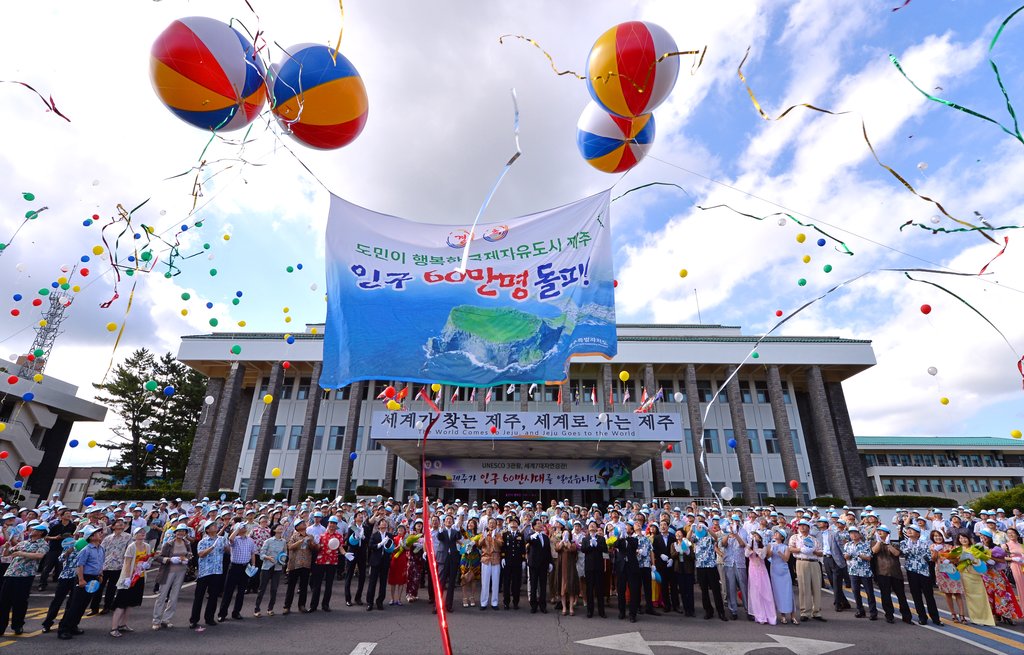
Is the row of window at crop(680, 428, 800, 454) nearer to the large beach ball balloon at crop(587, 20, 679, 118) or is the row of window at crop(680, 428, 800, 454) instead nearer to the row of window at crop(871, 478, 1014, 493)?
the row of window at crop(871, 478, 1014, 493)

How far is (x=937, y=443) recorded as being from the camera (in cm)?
5491

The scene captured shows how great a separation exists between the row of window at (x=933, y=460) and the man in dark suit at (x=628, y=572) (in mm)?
57270

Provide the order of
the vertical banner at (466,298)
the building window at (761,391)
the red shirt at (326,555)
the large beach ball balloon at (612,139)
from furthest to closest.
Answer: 1. the building window at (761,391)
2. the red shirt at (326,555)
3. the large beach ball balloon at (612,139)
4. the vertical banner at (466,298)

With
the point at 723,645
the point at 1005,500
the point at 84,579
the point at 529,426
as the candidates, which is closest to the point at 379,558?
the point at 84,579

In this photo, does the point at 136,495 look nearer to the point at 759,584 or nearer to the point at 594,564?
the point at 594,564

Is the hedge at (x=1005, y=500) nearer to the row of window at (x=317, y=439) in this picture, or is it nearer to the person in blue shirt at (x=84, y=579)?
the person in blue shirt at (x=84, y=579)

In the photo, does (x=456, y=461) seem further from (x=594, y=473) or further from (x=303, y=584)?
(x=303, y=584)

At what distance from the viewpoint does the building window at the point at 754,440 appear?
110ft

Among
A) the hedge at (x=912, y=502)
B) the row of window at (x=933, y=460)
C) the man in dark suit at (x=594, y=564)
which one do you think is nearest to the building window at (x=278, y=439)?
the man in dark suit at (x=594, y=564)

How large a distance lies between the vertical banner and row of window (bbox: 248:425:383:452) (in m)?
Answer: 29.7

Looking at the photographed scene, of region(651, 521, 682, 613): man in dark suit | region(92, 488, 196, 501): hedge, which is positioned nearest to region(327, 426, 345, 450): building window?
region(92, 488, 196, 501): hedge

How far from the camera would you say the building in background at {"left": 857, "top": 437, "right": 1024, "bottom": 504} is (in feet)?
164

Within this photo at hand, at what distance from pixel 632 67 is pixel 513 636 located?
27.4 ft

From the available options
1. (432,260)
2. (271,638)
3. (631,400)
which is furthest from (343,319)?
(631,400)
